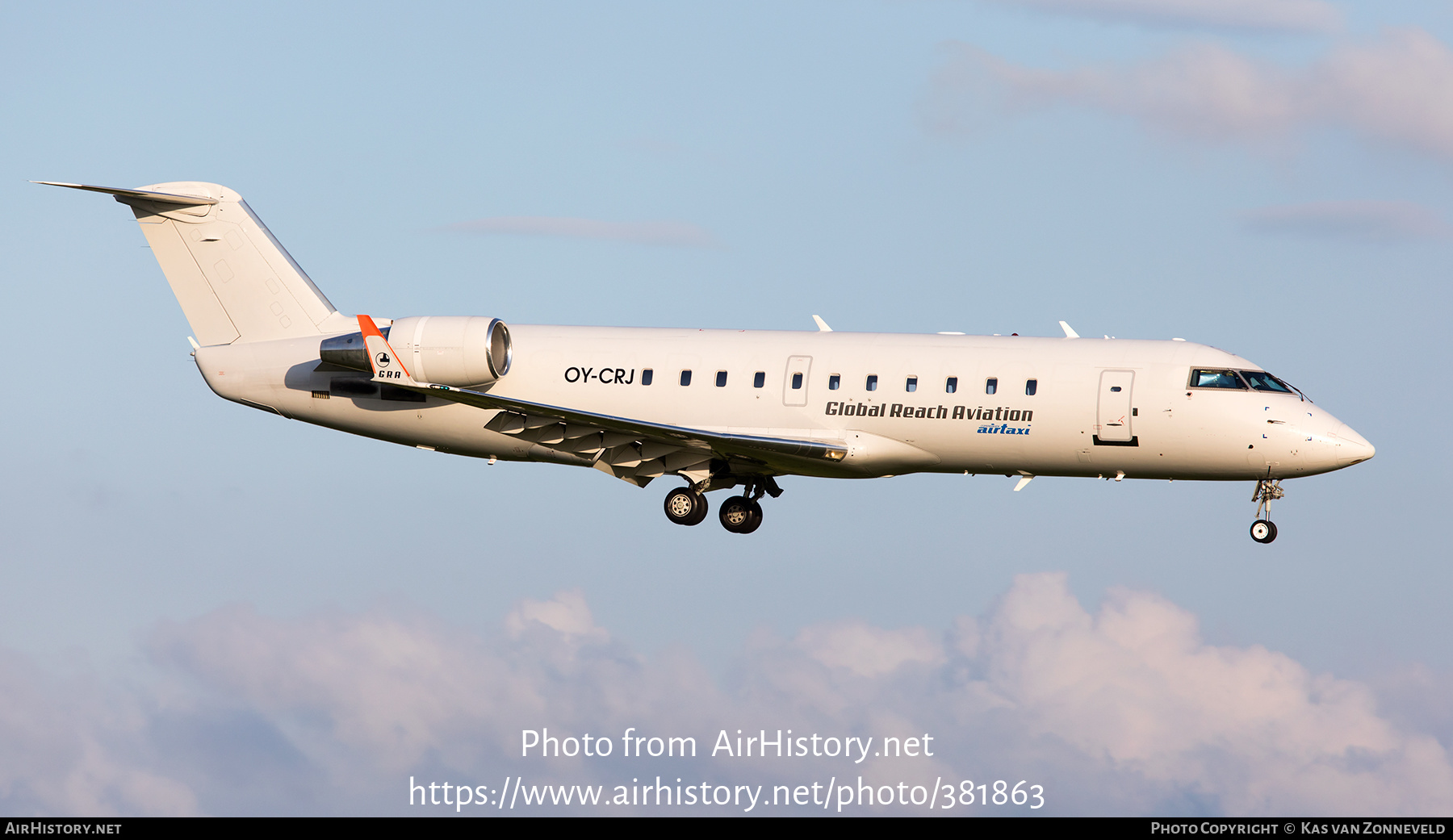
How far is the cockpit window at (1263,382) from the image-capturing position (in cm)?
3291

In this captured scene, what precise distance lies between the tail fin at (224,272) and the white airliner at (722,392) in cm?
4

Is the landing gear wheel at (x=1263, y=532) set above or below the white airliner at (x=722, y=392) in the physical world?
below

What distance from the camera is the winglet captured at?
3419cm

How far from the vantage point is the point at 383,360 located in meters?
34.5

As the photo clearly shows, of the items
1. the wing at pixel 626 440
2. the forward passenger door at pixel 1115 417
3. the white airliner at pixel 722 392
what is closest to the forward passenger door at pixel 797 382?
the white airliner at pixel 722 392

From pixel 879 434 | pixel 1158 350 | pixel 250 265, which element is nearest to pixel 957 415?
pixel 879 434

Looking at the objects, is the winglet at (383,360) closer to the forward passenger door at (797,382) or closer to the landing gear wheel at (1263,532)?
the forward passenger door at (797,382)

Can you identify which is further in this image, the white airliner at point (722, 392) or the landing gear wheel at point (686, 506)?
the landing gear wheel at point (686, 506)

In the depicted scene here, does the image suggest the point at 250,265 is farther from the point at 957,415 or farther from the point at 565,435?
the point at 957,415

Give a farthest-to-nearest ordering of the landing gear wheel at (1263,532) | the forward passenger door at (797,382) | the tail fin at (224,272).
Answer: the tail fin at (224,272), the forward passenger door at (797,382), the landing gear wheel at (1263,532)

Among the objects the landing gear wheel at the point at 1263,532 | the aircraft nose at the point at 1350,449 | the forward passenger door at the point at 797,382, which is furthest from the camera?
the forward passenger door at the point at 797,382

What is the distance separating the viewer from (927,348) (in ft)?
112

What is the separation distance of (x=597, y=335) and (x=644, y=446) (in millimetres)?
2951

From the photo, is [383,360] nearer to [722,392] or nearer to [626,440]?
[626,440]
